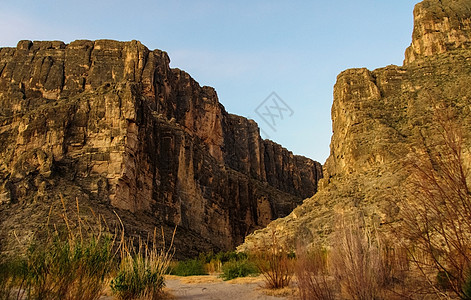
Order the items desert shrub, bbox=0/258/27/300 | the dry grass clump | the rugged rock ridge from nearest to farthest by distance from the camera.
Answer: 1. desert shrub, bbox=0/258/27/300
2. the dry grass clump
3. the rugged rock ridge

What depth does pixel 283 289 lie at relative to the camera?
8.89m

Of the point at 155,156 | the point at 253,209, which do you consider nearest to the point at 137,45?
the point at 155,156

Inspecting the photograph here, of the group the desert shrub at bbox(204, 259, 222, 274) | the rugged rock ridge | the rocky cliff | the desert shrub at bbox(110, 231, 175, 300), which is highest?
the rugged rock ridge

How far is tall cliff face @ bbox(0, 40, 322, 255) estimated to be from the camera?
36250 millimetres

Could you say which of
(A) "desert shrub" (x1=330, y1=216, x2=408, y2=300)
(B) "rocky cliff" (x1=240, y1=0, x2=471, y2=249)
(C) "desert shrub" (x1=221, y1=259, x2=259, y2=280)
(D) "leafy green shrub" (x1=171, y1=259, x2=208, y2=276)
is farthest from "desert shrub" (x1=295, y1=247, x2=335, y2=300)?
(B) "rocky cliff" (x1=240, y1=0, x2=471, y2=249)

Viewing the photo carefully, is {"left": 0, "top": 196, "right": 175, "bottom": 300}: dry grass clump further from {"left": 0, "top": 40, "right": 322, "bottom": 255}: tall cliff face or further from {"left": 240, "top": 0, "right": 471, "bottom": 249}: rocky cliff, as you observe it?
{"left": 0, "top": 40, "right": 322, "bottom": 255}: tall cliff face

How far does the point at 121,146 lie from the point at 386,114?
84.6 feet

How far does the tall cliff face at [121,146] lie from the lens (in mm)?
36250

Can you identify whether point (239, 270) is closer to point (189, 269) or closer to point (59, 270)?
point (189, 269)

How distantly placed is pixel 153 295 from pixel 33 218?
2704 cm

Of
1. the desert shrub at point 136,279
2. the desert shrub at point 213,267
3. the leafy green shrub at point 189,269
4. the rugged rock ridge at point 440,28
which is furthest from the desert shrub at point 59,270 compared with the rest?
the rugged rock ridge at point 440,28

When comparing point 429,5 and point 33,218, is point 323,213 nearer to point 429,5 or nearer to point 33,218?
point 33,218

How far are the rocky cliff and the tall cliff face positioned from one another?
14570 millimetres

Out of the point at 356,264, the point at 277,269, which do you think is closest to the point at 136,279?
the point at 277,269
